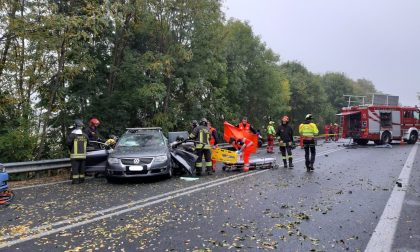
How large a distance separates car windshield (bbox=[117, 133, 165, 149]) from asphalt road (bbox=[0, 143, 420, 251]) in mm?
1318

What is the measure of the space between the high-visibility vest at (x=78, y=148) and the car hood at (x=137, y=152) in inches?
35.1

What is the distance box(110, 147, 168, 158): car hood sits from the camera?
34.7 feet

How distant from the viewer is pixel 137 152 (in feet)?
35.4

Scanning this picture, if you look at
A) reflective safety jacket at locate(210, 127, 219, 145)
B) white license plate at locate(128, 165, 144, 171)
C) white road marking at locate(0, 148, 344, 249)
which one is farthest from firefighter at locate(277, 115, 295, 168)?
white license plate at locate(128, 165, 144, 171)

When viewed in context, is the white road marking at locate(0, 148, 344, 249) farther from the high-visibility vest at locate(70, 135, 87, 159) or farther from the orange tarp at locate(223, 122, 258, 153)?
the orange tarp at locate(223, 122, 258, 153)

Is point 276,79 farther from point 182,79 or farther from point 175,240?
point 175,240

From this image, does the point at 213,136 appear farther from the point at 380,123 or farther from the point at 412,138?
the point at 412,138

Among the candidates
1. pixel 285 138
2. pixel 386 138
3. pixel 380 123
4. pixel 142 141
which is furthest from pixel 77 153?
pixel 386 138

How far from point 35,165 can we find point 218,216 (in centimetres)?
732

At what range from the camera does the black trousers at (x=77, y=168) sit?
10.8 metres

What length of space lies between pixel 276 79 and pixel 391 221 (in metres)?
29.1

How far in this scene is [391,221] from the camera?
613cm

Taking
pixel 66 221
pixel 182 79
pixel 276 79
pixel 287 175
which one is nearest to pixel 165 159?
pixel 287 175

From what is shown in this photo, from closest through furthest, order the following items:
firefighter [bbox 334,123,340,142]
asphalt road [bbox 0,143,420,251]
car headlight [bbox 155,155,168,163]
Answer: asphalt road [bbox 0,143,420,251] → car headlight [bbox 155,155,168,163] → firefighter [bbox 334,123,340,142]
